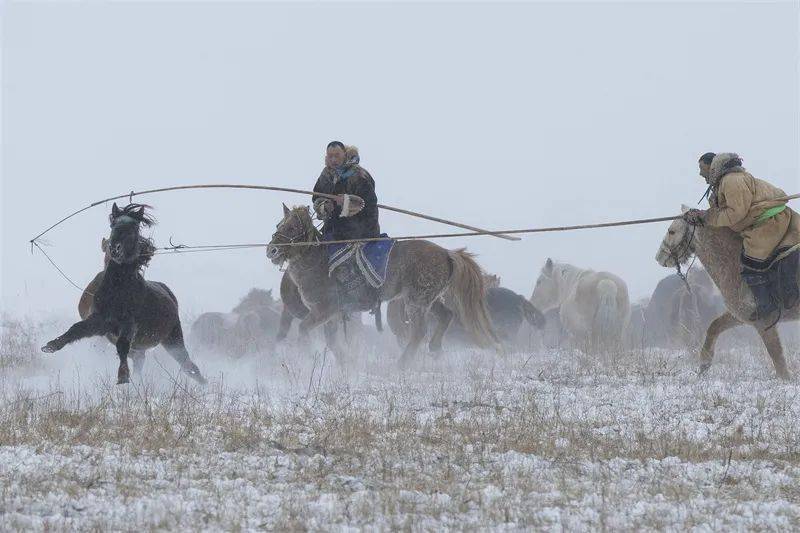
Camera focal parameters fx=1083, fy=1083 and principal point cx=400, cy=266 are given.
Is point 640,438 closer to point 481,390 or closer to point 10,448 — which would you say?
point 481,390

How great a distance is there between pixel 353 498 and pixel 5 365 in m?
8.96

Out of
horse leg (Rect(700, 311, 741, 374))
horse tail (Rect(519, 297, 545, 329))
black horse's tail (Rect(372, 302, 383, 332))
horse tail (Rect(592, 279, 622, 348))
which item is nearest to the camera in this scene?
horse leg (Rect(700, 311, 741, 374))

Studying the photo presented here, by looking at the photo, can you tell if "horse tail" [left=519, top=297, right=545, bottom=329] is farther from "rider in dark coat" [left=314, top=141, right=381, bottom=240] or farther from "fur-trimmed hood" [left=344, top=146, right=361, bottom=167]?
"fur-trimmed hood" [left=344, top=146, right=361, bottom=167]

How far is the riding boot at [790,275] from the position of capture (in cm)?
955

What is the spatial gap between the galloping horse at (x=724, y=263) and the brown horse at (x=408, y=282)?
3563 millimetres

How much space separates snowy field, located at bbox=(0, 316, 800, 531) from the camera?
4.55 metres

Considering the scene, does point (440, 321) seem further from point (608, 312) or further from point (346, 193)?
point (608, 312)

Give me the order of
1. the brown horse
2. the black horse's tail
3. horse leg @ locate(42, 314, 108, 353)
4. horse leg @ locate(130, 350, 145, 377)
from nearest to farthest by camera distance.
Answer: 1. horse leg @ locate(42, 314, 108, 353)
2. horse leg @ locate(130, 350, 145, 377)
3. the brown horse
4. the black horse's tail

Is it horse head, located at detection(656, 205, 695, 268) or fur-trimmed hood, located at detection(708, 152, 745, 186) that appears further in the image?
horse head, located at detection(656, 205, 695, 268)

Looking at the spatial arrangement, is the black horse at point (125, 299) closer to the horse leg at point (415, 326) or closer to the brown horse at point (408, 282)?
the brown horse at point (408, 282)

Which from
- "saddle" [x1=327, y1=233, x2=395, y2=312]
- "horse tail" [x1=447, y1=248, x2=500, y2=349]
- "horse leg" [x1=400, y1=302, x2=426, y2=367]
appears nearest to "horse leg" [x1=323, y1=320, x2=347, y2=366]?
"saddle" [x1=327, y1=233, x2=395, y2=312]

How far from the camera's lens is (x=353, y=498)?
488cm

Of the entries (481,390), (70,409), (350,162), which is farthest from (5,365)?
(481,390)

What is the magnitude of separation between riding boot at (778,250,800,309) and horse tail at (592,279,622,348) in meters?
6.46
